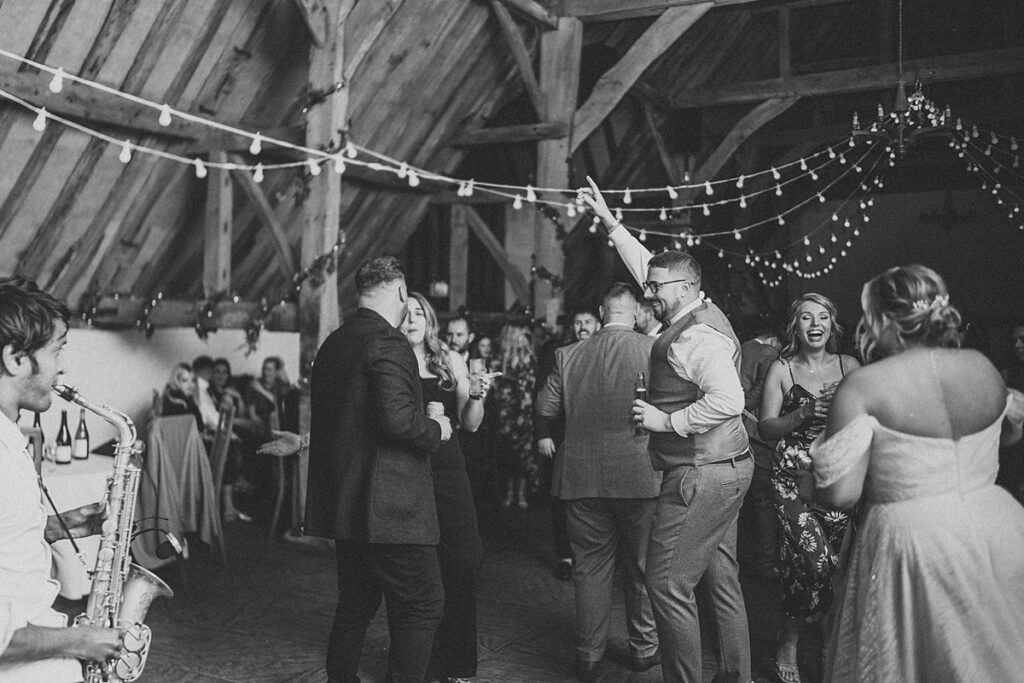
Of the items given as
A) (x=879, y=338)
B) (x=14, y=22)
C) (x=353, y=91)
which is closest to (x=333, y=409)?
(x=879, y=338)

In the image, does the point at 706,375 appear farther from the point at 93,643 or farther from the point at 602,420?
the point at 93,643

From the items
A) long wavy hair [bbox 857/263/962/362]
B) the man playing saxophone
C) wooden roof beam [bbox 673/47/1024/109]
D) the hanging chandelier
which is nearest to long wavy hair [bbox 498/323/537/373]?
the hanging chandelier

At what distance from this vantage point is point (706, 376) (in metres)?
3.25

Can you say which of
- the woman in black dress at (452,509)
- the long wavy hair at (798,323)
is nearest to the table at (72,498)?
the woman in black dress at (452,509)

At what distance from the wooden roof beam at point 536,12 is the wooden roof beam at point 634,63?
581 mm

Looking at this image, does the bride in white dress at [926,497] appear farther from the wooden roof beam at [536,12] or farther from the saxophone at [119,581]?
the wooden roof beam at [536,12]

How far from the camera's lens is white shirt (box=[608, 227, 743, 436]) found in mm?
3213

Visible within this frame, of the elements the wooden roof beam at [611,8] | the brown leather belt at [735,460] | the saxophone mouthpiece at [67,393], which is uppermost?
the wooden roof beam at [611,8]

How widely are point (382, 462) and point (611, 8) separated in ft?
18.0

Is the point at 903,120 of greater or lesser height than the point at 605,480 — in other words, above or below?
above

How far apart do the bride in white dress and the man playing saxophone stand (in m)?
1.60

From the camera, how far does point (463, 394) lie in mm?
4078

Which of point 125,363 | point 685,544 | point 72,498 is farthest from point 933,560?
point 125,363

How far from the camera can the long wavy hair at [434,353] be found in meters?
3.91
